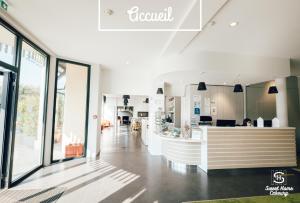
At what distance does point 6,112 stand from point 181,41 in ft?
13.6

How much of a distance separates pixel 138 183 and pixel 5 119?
3.14m

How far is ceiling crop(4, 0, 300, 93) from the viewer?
2793 mm

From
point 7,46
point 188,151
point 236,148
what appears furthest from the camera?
point 188,151

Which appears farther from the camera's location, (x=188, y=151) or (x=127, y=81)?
(x=127, y=81)

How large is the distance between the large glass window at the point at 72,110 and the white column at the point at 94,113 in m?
0.21

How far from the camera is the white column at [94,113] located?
5887 mm

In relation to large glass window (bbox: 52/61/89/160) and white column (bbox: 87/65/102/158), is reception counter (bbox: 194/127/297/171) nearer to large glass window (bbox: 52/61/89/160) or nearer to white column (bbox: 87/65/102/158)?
white column (bbox: 87/65/102/158)

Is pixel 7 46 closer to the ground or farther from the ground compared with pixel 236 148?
farther from the ground

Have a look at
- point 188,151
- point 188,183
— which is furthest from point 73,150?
point 188,183

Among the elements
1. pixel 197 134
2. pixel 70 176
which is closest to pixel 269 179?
pixel 197 134

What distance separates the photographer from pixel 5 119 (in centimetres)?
347

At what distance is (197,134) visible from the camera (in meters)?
4.82

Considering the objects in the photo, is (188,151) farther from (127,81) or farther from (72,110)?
(72,110)

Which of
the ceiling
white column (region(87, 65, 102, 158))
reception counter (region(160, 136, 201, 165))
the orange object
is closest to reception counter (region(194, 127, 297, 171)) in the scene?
reception counter (region(160, 136, 201, 165))
